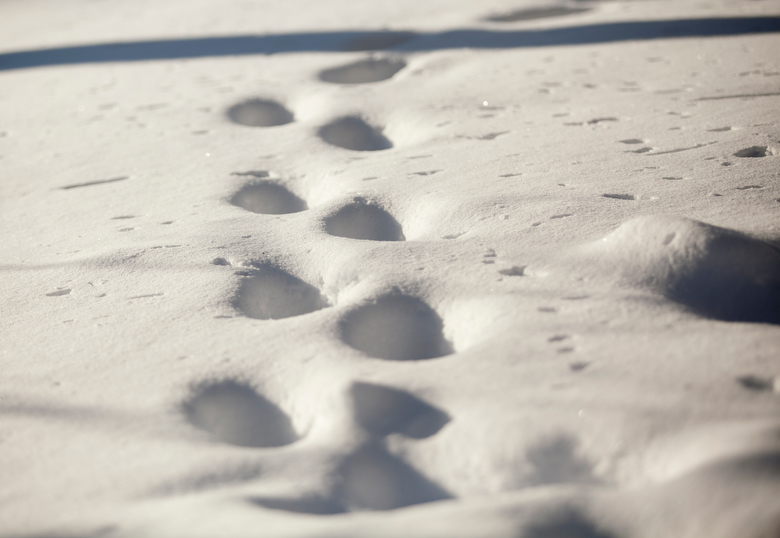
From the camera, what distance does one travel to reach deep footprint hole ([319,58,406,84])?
259 centimetres

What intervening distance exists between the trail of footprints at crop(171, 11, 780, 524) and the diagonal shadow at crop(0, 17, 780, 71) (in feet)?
4.43

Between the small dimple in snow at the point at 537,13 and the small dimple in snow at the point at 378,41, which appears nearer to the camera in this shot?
the small dimple in snow at the point at 378,41

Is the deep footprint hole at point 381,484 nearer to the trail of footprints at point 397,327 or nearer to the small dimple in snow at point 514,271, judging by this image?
the trail of footprints at point 397,327

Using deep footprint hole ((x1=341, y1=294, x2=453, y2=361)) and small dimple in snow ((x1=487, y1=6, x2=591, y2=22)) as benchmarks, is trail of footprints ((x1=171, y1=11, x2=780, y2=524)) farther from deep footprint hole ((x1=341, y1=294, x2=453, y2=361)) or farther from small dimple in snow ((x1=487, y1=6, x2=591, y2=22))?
small dimple in snow ((x1=487, y1=6, x2=591, y2=22))

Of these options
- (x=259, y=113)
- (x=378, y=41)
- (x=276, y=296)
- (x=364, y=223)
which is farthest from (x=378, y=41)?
(x=276, y=296)

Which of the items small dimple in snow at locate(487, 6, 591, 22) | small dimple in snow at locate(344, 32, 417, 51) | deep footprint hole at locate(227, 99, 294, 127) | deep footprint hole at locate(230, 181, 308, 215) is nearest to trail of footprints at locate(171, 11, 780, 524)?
deep footprint hole at locate(230, 181, 308, 215)

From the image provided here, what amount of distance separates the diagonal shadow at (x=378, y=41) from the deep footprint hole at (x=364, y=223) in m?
1.56

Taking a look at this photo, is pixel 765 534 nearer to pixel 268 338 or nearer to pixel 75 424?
pixel 268 338

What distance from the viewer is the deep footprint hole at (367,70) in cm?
259

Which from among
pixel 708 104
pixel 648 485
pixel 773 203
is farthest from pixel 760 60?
pixel 648 485

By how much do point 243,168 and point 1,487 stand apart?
1.11m

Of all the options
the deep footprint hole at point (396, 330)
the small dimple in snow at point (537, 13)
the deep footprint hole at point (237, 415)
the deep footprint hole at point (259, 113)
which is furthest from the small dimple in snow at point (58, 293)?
the small dimple in snow at point (537, 13)

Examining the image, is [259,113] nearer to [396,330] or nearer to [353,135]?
[353,135]

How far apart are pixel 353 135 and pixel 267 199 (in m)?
0.48
